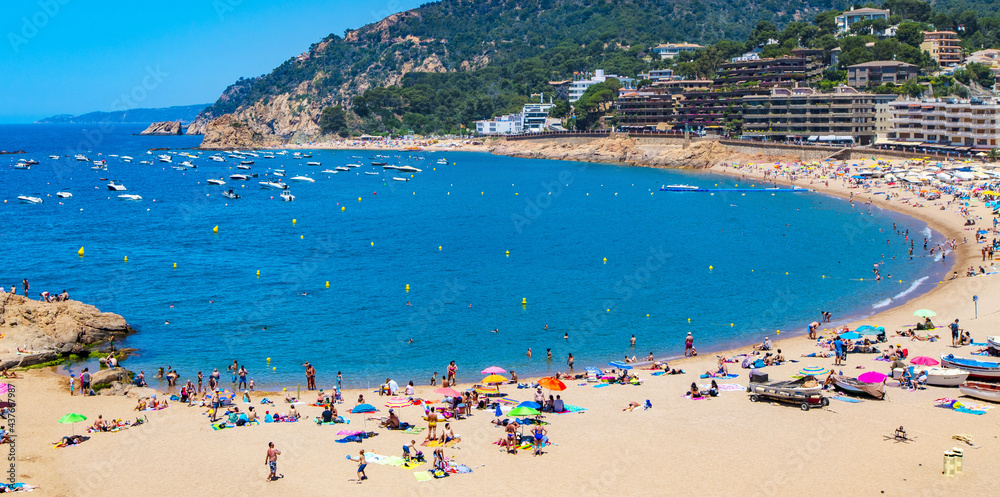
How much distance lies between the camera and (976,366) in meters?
30.2

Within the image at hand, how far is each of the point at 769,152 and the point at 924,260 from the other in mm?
73489

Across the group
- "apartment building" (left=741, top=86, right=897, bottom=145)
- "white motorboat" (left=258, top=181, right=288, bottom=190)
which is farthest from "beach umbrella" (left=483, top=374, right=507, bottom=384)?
"apartment building" (left=741, top=86, right=897, bottom=145)

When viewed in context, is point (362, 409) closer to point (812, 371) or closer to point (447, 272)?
point (812, 371)

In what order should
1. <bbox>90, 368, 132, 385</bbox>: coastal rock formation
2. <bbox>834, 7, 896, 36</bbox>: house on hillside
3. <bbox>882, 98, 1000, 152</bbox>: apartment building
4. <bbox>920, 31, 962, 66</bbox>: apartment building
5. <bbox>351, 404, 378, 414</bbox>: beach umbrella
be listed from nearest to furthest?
<bbox>351, 404, 378, 414</bbox>: beach umbrella → <bbox>90, 368, 132, 385</bbox>: coastal rock formation → <bbox>882, 98, 1000, 152</bbox>: apartment building → <bbox>920, 31, 962, 66</bbox>: apartment building → <bbox>834, 7, 896, 36</bbox>: house on hillside

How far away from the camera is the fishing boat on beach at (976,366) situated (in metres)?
29.9

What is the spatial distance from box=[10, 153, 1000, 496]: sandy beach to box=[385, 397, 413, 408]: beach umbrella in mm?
356

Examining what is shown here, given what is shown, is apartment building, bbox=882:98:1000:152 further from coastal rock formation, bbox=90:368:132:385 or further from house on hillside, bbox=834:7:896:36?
coastal rock formation, bbox=90:368:132:385

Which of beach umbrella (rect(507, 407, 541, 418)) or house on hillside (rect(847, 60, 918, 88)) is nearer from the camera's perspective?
beach umbrella (rect(507, 407, 541, 418))

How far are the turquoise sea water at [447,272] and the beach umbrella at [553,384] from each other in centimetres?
498

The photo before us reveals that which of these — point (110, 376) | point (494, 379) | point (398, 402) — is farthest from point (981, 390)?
point (110, 376)

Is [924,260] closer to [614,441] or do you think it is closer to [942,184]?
[942,184]

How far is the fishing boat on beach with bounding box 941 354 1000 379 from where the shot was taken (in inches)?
1177

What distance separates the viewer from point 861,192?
93.1 m

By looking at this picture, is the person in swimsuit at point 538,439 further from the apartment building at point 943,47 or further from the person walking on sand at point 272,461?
the apartment building at point 943,47
